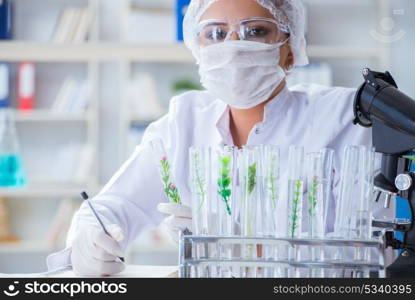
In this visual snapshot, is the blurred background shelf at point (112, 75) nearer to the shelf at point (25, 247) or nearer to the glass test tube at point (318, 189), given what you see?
the shelf at point (25, 247)

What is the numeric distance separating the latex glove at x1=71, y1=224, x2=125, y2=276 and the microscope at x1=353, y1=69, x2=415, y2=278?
0.48 meters

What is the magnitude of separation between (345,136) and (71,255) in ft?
2.28

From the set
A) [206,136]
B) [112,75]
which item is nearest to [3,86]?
A: [112,75]

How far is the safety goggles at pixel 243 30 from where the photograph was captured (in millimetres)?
1641

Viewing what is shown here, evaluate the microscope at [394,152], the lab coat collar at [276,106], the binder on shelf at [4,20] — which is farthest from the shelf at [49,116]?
the microscope at [394,152]

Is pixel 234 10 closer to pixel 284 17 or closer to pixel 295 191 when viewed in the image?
pixel 284 17

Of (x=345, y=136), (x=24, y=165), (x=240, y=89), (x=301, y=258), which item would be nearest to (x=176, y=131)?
(x=240, y=89)

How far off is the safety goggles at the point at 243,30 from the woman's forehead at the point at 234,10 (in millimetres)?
13

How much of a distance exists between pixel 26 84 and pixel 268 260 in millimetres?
3337

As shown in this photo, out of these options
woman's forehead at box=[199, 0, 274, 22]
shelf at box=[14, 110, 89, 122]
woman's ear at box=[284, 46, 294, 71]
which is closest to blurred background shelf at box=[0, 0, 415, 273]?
shelf at box=[14, 110, 89, 122]

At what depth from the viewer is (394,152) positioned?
1.07 m

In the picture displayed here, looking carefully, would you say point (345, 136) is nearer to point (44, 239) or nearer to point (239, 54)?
point (239, 54)

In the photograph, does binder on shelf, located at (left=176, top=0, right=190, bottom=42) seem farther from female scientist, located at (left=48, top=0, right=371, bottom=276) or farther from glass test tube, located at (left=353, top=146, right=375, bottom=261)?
glass test tube, located at (left=353, top=146, right=375, bottom=261)

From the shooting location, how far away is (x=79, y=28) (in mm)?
3945
